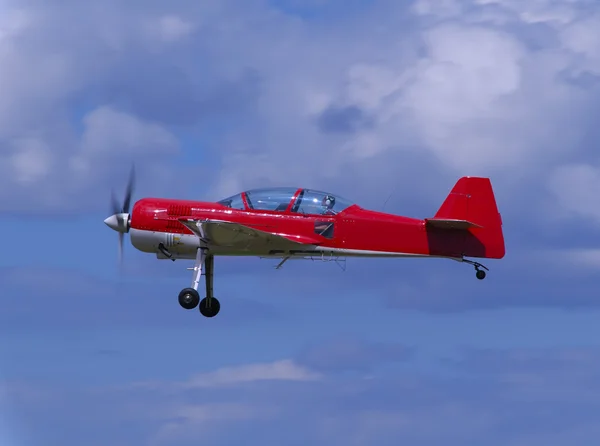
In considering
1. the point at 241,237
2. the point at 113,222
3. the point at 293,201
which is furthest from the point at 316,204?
the point at 113,222

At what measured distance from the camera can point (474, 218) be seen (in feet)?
115

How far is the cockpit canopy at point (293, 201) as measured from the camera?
35.2 meters

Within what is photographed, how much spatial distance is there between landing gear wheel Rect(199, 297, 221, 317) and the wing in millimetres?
1796

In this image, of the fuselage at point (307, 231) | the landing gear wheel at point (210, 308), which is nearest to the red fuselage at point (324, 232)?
the fuselage at point (307, 231)

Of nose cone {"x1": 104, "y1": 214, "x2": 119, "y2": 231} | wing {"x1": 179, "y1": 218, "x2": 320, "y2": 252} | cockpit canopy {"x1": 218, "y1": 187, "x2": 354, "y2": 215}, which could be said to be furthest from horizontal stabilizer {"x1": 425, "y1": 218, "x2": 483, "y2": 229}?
nose cone {"x1": 104, "y1": 214, "x2": 119, "y2": 231}

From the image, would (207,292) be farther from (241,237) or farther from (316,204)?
(316,204)

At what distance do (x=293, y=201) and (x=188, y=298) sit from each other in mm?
3737

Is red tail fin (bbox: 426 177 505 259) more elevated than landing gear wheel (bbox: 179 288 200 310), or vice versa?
red tail fin (bbox: 426 177 505 259)

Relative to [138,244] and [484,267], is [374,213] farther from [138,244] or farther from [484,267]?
[138,244]

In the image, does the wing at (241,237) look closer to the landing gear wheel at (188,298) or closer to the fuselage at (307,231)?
the fuselage at (307,231)

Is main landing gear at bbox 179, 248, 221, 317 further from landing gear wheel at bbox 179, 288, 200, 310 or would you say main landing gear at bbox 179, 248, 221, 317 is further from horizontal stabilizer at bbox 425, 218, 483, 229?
horizontal stabilizer at bbox 425, 218, 483, 229

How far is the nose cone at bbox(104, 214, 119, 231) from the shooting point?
3616 centimetres

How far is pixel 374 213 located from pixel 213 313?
5164 millimetres

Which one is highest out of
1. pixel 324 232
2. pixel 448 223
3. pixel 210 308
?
pixel 448 223
